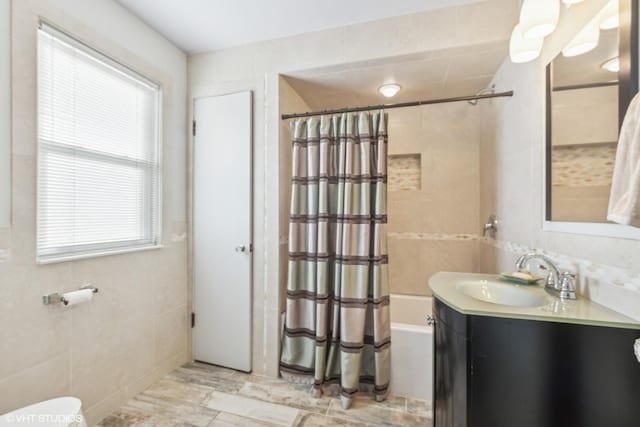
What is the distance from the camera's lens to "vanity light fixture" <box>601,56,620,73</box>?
0.98 m

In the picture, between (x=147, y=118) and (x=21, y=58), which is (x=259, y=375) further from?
(x=21, y=58)

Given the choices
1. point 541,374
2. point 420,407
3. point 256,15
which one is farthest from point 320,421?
point 256,15

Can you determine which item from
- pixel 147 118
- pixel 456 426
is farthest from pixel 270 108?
pixel 456 426

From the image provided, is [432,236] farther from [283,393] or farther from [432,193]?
[283,393]

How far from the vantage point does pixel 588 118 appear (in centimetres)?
112

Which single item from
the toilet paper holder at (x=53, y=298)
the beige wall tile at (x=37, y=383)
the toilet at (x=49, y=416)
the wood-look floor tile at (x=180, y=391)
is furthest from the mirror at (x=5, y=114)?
the wood-look floor tile at (x=180, y=391)

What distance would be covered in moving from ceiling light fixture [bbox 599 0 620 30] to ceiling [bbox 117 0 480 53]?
85 centimetres

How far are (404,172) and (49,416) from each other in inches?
112

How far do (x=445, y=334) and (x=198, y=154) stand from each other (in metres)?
2.12

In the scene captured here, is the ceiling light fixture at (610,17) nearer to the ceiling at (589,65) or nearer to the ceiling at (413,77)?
the ceiling at (589,65)

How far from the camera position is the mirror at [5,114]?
1.20m

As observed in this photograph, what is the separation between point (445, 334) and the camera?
1170 millimetres

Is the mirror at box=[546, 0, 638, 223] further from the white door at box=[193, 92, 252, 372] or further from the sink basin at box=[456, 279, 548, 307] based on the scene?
the white door at box=[193, 92, 252, 372]

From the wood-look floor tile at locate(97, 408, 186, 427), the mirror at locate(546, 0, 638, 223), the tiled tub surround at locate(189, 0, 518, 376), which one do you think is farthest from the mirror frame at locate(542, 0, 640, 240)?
the wood-look floor tile at locate(97, 408, 186, 427)
